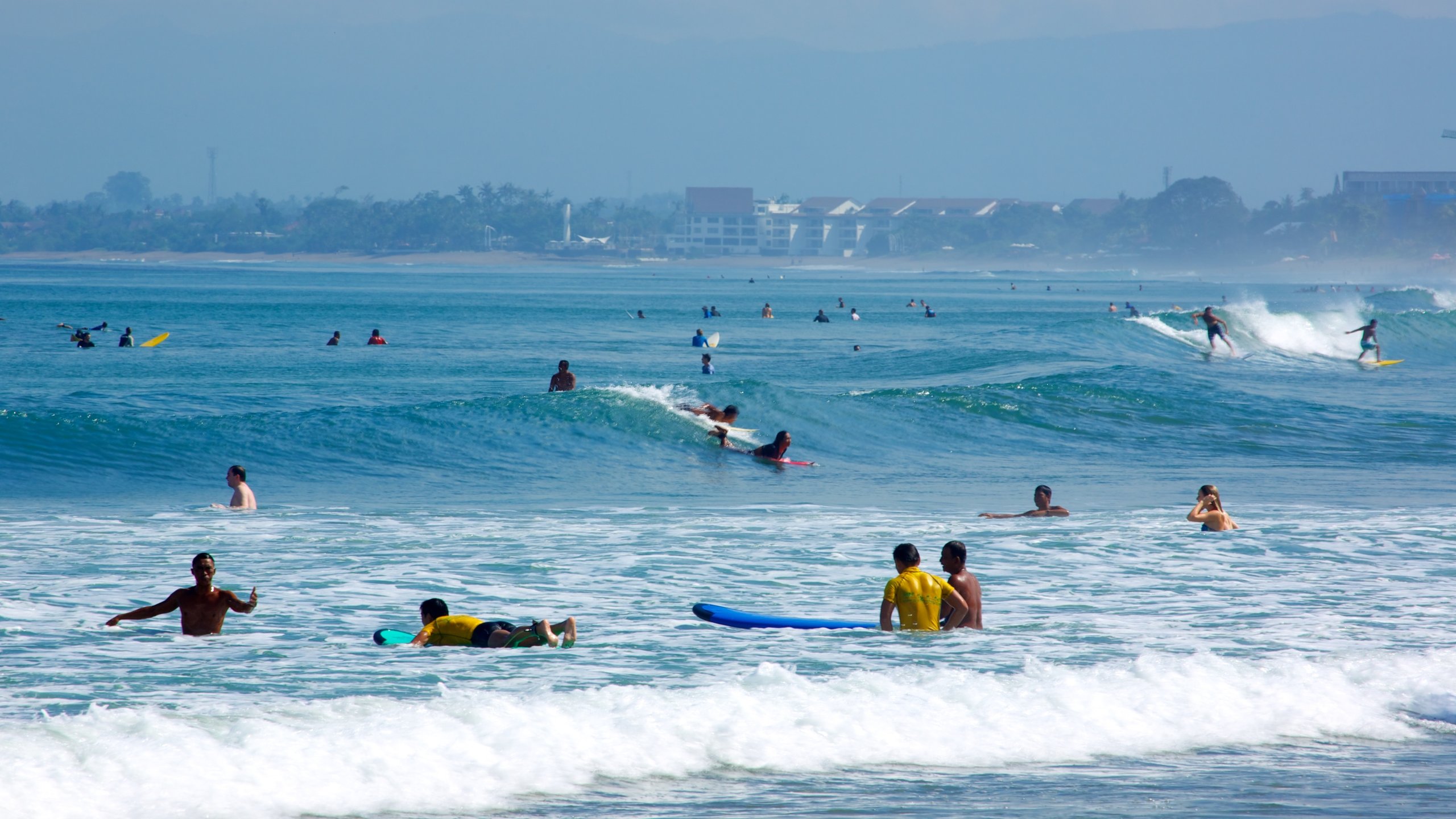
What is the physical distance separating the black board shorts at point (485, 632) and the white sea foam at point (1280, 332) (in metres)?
43.7

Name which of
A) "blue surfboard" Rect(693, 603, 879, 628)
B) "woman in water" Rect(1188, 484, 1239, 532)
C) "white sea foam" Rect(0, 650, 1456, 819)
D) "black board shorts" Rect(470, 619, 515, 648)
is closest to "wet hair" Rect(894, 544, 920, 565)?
"blue surfboard" Rect(693, 603, 879, 628)

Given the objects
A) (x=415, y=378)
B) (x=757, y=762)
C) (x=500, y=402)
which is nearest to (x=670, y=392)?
(x=500, y=402)

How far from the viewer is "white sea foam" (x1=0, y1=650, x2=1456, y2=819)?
7.47 meters

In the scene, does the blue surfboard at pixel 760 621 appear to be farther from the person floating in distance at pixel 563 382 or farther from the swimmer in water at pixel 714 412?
the person floating in distance at pixel 563 382

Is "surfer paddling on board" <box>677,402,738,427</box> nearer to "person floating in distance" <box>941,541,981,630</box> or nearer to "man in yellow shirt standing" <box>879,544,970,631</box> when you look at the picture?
"person floating in distance" <box>941,541,981,630</box>

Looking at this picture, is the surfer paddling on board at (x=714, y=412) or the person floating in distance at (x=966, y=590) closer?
the person floating in distance at (x=966, y=590)

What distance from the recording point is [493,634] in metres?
10.5

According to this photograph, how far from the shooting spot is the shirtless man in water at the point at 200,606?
35.2 feet

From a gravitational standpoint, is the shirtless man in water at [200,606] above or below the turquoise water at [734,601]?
above

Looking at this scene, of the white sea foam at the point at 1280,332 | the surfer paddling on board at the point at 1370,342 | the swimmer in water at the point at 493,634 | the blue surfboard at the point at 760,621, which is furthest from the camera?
the white sea foam at the point at 1280,332

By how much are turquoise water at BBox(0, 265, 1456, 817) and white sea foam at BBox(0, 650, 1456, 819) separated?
29 millimetres

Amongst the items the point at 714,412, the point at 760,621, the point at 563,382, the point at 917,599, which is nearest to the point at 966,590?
the point at 917,599

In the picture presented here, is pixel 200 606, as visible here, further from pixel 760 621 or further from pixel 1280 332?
pixel 1280 332

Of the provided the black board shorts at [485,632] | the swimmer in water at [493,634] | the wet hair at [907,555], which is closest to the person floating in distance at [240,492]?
the swimmer in water at [493,634]
